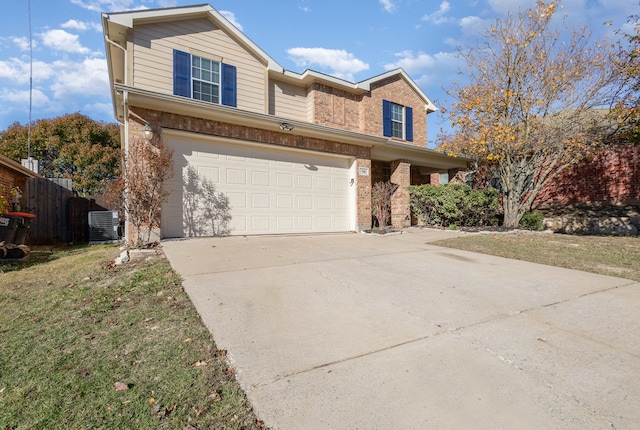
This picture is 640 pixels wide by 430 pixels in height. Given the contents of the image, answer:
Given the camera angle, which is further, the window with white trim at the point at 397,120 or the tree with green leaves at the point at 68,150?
the tree with green leaves at the point at 68,150

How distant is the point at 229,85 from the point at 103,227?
6.04 metres

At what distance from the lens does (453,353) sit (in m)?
2.32

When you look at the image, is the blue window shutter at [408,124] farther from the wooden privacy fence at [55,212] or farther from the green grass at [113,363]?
the wooden privacy fence at [55,212]

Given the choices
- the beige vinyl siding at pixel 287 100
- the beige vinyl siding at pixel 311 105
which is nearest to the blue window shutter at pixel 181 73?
the beige vinyl siding at pixel 287 100

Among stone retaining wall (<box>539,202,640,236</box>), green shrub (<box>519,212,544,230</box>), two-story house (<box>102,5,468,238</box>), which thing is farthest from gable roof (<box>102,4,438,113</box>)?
stone retaining wall (<box>539,202,640,236</box>)

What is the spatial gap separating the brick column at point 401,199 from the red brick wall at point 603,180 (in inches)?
260

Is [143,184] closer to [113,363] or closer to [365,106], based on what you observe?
[113,363]

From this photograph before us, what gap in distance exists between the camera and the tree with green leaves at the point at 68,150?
1950 cm

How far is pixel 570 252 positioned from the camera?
21.2ft

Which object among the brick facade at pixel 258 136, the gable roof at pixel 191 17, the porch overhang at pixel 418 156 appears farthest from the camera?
the porch overhang at pixel 418 156

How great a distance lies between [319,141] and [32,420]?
8345mm

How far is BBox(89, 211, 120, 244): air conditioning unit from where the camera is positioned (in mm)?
9672

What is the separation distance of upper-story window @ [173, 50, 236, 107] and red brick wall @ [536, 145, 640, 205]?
12904mm

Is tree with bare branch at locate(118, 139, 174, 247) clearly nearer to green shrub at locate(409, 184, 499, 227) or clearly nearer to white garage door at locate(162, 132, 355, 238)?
white garage door at locate(162, 132, 355, 238)
